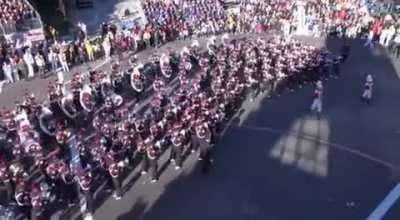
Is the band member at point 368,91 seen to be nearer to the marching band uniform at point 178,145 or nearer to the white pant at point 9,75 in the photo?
the marching band uniform at point 178,145

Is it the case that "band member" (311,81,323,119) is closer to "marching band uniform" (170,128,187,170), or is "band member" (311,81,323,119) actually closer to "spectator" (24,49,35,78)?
"marching band uniform" (170,128,187,170)

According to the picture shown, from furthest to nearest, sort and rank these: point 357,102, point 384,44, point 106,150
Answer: point 384,44 → point 357,102 → point 106,150

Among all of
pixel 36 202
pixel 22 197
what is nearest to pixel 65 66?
pixel 22 197

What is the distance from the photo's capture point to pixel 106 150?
20.7m

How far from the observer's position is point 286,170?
2241 centimetres

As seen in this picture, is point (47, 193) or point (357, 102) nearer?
point (47, 193)

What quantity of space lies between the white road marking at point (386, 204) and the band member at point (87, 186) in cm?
872

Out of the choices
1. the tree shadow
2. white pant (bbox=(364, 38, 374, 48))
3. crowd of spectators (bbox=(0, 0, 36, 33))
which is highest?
crowd of spectators (bbox=(0, 0, 36, 33))

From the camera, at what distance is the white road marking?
1969 centimetres

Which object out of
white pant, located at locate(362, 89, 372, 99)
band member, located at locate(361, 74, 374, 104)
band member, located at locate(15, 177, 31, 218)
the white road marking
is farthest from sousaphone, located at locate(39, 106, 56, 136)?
white pant, located at locate(362, 89, 372, 99)

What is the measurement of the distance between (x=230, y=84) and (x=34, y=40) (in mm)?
14179

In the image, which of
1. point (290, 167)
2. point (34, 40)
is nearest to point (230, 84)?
point (290, 167)

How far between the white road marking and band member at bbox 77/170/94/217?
28.6 feet

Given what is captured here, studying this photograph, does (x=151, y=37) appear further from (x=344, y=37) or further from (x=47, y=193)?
(x=47, y=193)
